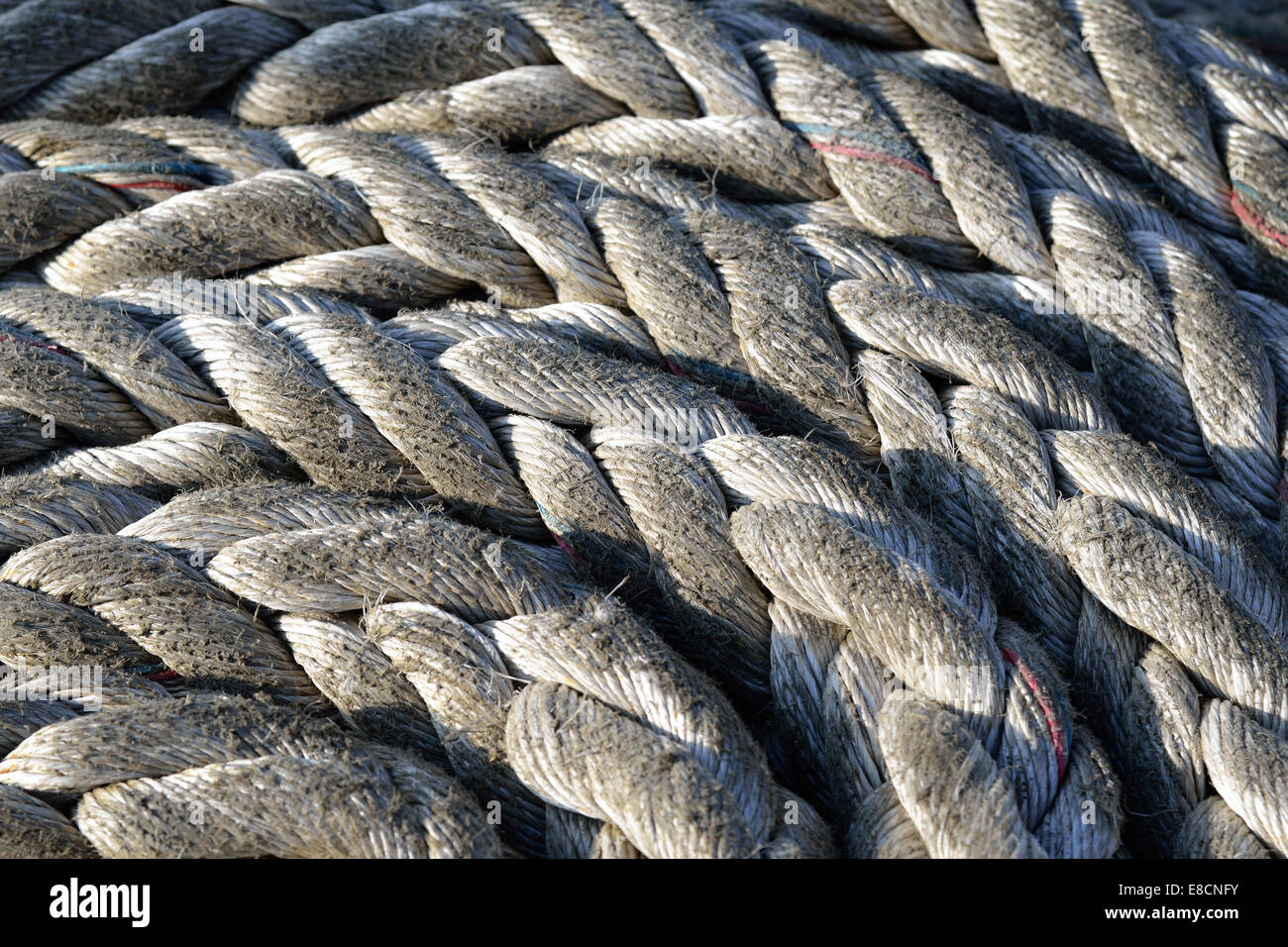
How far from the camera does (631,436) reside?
6.15ft

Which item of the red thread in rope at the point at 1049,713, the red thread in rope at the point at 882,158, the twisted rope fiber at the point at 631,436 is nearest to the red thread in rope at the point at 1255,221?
Answer: the twisted rope fiber at the point at 631,436

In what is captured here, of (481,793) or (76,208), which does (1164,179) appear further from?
(76,208)

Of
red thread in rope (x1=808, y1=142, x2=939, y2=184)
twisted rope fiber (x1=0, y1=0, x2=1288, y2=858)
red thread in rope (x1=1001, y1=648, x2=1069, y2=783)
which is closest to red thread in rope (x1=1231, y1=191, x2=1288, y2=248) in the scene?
twisted rope fiber (x1=0, y1=0, x2=1288, y2=858)

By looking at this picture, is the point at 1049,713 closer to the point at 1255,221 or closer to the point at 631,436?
the point at 631,436

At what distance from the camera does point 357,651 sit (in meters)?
1.75

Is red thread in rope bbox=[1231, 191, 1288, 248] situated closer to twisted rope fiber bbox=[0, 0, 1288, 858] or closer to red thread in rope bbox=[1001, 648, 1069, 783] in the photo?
twisted rope fiber bbox=[0, 0, 1288, 858]

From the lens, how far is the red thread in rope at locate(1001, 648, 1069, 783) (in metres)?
1.71

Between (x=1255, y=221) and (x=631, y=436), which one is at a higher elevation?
(x=1255, y=221)

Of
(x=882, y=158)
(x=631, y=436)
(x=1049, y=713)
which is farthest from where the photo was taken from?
(x=882, y=158)

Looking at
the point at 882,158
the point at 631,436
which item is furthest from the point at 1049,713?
the point at 882,158

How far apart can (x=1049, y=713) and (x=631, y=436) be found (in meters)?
0.66

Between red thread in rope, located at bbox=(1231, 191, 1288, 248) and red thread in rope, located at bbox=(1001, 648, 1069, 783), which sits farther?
red thread in rope, located at bbox=(1231, 191, 1288, 248)

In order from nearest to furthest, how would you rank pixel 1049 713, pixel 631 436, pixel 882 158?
pixel 1049 713, pixel 631 436, pixel 882 158

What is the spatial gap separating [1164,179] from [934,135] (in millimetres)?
428
